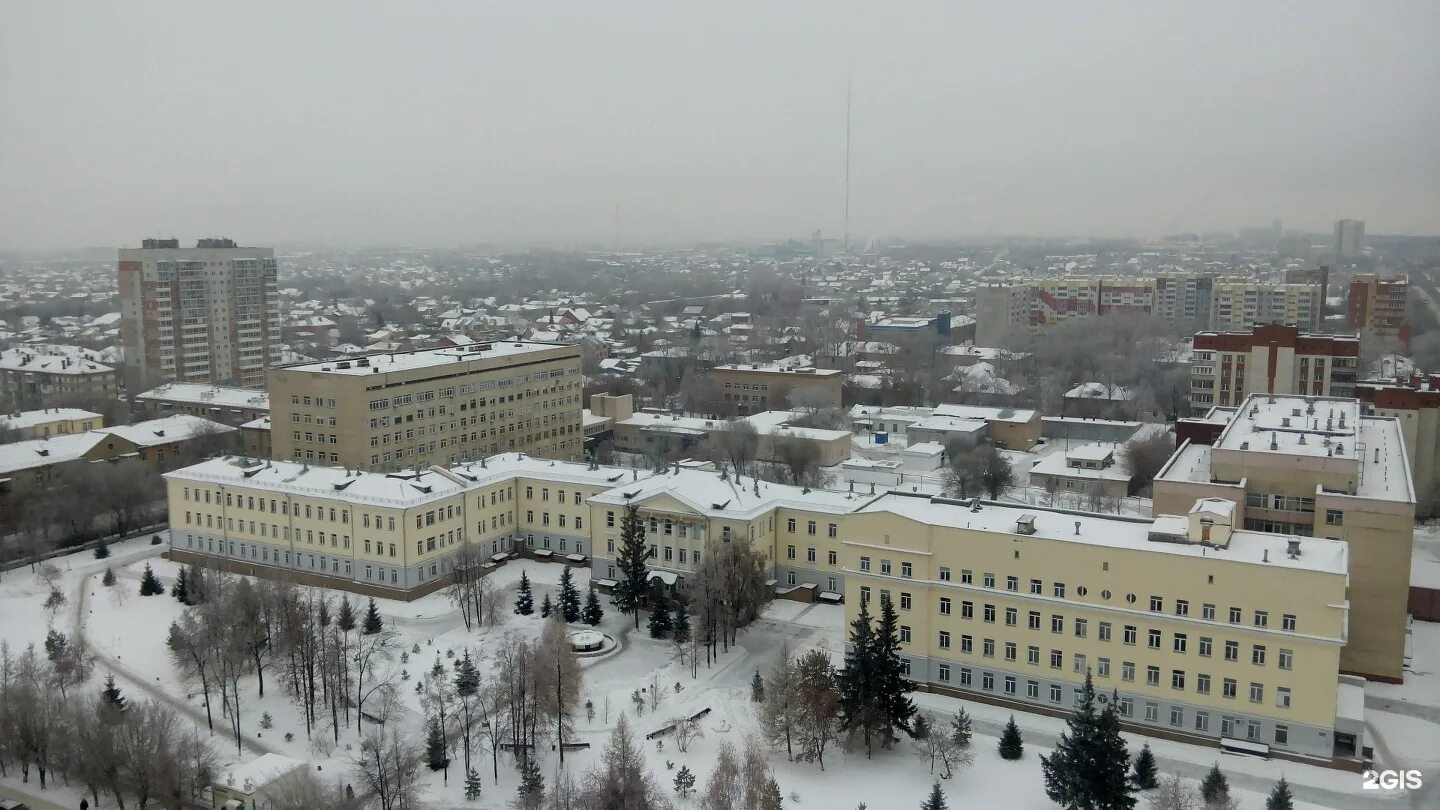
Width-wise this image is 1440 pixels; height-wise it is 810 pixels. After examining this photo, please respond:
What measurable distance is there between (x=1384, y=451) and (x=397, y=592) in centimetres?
1375

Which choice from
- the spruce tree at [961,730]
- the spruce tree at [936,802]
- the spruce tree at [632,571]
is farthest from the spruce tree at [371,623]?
the spruce tree at [936,802]

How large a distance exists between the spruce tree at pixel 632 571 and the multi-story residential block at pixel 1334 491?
6632 mm

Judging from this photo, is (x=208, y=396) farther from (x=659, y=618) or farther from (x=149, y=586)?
(x=659, y=618)

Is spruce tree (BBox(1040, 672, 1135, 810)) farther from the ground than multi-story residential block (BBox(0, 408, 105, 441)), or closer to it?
closer to it

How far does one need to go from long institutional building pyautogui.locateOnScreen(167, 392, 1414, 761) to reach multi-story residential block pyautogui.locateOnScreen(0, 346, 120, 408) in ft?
48.9

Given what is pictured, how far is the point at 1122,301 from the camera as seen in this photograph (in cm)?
4891

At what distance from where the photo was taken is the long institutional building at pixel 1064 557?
1002 cm

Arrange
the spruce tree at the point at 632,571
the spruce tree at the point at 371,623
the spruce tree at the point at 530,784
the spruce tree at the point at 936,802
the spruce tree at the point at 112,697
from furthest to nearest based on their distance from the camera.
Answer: the spruce tree at the point at 632,571 → the spruce tree at the point at 371,623 → the spruce tree at the point at 112,697 → the spruce tree at the point at 530,784 → the spruce tree at the point at 936,802

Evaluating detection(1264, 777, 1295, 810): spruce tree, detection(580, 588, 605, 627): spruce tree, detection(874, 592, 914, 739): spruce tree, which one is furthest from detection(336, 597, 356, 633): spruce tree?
detection(1264, 777, 1295, 810): spruce tree

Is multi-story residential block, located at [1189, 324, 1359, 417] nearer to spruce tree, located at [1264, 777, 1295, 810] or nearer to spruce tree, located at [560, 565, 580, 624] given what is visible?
spruce tree, located at [1264, 777, 1295, 810]

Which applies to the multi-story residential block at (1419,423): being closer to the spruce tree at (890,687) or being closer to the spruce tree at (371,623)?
the spruce tree at (890,687)

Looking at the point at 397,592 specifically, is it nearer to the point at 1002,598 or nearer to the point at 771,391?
the point at 1002,598

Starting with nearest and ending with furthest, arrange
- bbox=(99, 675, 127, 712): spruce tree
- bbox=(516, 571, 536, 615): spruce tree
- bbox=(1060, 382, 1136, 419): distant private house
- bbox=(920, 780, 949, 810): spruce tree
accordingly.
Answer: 1. bbox=(920, 780, 949, 810): spruce tree
2. bbox=(99, 675, 127, 712): spruce tree
3. bbox=(516, 571, 536, 615): spruce tree
4. bbox=(1060, 382, 1136, 419): distant private house

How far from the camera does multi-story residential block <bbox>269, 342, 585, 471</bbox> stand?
64.6ft
